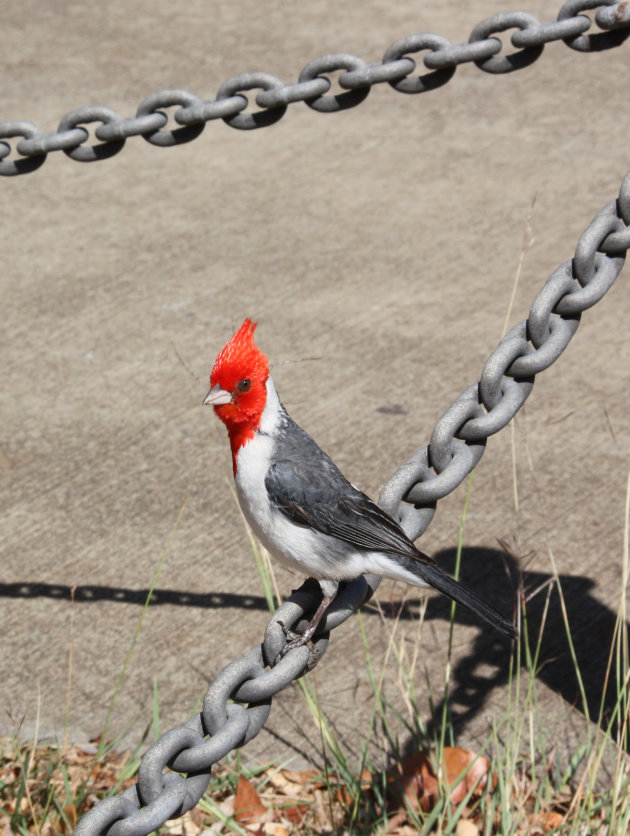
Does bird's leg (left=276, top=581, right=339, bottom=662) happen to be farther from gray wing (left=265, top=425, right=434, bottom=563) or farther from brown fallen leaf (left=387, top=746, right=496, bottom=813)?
brown fallen leaf (left=387, top=746, right=496, bottom=813)

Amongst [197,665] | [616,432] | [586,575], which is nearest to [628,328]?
[616,432]

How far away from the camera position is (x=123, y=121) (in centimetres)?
269

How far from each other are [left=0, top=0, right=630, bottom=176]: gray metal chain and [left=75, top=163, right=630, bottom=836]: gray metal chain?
0.50 meters

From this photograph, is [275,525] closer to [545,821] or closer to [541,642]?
[545,821]

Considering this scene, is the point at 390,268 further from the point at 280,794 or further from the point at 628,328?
the point at 280,794

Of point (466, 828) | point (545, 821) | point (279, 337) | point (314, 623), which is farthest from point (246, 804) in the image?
point (279, 337)

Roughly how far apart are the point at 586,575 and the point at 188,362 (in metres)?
1.91

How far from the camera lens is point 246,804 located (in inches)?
106

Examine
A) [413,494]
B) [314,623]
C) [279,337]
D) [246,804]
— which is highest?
[413,494]

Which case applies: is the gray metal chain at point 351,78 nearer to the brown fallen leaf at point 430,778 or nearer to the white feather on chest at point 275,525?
the white feather on chest at point 275,525

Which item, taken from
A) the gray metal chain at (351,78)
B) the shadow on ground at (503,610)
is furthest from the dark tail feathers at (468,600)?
the gray metal chain at (351,78)

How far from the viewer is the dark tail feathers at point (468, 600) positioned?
7.09ft

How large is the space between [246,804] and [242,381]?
3.69 ft

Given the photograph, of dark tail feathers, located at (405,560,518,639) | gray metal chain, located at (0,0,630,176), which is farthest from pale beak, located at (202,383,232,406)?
gray metal chain, located at (0,0,630,176)
